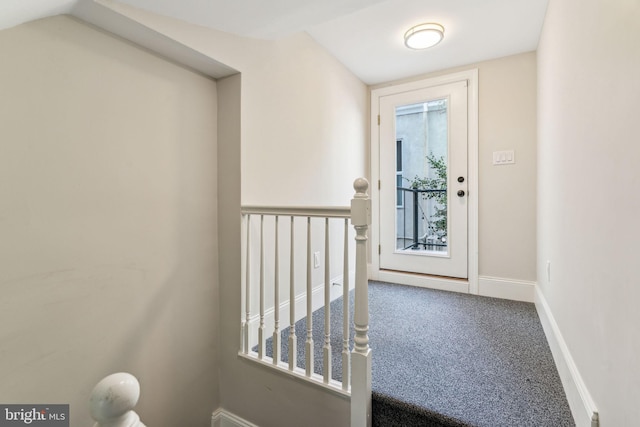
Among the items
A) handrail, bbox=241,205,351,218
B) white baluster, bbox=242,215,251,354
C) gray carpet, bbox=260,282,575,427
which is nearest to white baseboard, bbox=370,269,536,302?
gray carpet, bbox=260,282,575,427

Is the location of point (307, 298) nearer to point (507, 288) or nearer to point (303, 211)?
point (303, 211)

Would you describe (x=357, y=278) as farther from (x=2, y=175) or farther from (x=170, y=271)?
(x=2, y=175)

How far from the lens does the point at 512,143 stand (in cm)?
252

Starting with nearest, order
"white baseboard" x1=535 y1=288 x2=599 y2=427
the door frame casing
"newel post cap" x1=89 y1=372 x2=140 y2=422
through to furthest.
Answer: "newel post cap" x1=89 y1=372 x2=140 y2=422 → "white baseboard" x1=535 y1=288 x2=599 y2=427 → the door frame casing

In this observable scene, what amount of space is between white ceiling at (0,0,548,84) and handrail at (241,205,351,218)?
91cm

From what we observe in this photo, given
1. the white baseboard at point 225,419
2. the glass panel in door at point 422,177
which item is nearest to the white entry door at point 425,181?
the glass panel in door at point 422,177

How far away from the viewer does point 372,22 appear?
2.07 metres

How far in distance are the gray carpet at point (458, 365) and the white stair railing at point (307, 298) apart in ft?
0.44

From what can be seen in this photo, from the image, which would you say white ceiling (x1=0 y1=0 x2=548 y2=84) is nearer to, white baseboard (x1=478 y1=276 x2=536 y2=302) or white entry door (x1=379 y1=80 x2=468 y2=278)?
white entry door (x1=379 y1=80 x2=468 y2=278)

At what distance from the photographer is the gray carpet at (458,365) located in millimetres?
1198

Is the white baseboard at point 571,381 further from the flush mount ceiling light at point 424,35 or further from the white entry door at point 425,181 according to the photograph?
the flush mount ceiling light at point 424,35

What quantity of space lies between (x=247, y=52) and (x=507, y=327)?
92.7 inches

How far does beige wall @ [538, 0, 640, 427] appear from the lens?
0.77m

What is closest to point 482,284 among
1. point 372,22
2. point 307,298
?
point 307,298
